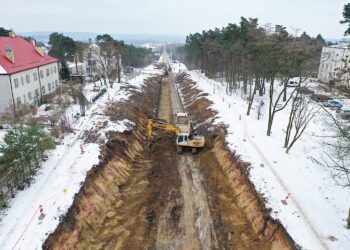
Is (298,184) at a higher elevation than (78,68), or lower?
lower

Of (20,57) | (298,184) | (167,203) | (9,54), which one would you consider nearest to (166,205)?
(167,203)

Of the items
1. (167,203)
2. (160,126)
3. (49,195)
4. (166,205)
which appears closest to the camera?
(49,195)

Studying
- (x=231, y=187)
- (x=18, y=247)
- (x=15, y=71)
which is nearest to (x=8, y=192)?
(x=18, y=247)

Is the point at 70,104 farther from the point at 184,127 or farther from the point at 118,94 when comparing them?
the point at 184,127

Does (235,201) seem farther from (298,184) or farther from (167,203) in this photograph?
(167,203)

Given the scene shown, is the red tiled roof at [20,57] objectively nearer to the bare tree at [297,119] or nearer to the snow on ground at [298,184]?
the snow on ground at [298,184]

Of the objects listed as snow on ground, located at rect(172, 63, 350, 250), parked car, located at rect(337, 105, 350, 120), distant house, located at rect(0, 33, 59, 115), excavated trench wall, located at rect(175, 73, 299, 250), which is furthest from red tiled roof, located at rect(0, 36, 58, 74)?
parked car, located at rect(337, 105, 350, 120)

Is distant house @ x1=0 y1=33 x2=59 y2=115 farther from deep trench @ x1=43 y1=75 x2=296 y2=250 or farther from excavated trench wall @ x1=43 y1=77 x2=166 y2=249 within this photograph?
deep trench @ x1=43 y1=75 x2=296 y2=250
